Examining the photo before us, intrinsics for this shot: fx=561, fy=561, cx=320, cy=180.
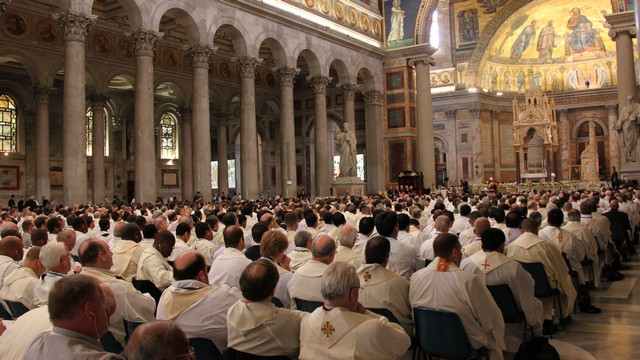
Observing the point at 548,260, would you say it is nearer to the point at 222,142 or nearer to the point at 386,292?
the point at 386,292

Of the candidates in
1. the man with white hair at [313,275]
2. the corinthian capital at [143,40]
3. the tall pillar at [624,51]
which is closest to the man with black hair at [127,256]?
the man with white hair at [313,275]

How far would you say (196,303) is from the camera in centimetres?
412

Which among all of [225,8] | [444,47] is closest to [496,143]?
[444,47]

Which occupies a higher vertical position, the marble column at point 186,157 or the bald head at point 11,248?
the marble column at point 186,157

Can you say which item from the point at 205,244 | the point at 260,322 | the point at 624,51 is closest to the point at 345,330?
the point at 260,322

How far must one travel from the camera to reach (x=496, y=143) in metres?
43.1

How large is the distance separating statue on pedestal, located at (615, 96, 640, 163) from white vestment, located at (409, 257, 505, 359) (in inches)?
924

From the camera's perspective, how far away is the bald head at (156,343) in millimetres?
2223

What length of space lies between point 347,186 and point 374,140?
256 inches

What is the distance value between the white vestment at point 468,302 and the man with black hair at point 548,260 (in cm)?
195

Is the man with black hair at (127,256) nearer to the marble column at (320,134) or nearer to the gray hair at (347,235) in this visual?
the gray hair at (347,235)

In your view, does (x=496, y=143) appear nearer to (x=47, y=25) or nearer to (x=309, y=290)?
(x=47, y=25)

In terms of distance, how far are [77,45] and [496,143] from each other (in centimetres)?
3269

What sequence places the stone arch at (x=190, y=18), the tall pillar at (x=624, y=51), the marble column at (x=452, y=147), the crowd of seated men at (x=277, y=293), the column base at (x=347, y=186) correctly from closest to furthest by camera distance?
the crowd of seated men at (x=277, y=293), the stone arch at (x=190, y=18), the column base at (x=347, y=186), the tall pillar at (x=624, y=51), the marble column at (x=452, y=147)
